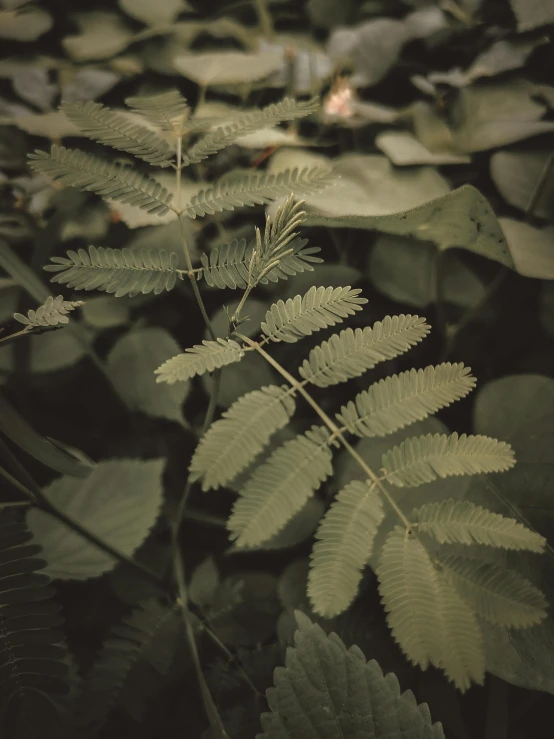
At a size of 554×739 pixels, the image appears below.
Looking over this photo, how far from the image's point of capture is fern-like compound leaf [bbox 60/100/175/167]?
72 centimetres

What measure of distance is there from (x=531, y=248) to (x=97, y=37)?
1353mm

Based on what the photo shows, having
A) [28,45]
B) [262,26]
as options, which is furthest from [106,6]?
[262,26]

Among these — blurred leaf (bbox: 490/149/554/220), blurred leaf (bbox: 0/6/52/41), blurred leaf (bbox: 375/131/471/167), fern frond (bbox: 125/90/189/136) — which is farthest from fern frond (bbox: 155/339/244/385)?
blurred leaf (bbox: 0/6/52/41)

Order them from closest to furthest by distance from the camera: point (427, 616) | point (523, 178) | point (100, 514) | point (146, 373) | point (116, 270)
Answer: point (427, 616) → point (116, 270) → point (100, 514) → point (146, 373) → point (523, 178)

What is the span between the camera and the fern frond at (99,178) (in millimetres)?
668

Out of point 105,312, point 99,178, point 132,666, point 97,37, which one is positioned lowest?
point 132,666

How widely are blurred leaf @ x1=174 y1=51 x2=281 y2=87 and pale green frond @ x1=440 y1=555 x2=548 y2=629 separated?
119 centimetres

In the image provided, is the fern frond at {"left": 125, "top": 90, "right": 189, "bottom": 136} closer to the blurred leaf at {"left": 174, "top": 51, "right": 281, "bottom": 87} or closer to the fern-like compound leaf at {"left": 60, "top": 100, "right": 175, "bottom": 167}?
the fern-like compound leaf at {"left": 60, "top": 100, "right": 175, "bottom": 167}

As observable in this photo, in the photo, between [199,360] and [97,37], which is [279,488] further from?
[97,37]

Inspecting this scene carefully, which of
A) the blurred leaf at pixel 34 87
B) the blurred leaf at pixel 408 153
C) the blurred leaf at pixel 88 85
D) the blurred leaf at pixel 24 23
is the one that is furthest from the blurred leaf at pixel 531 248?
the blurred leaf at pixel 24 23

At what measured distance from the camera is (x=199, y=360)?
56 cm

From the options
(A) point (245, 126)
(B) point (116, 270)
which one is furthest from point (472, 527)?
(A) point (245, 126)

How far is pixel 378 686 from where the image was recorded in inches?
22.8

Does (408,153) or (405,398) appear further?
(408,153)
